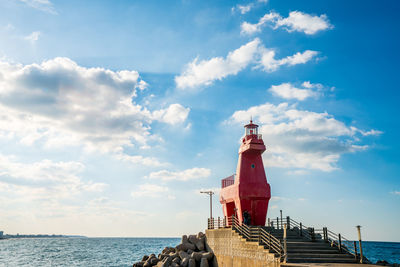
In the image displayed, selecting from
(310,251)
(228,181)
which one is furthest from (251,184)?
(310,251)

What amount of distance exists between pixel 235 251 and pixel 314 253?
5298mm

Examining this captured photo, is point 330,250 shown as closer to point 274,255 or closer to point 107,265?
point 274,255

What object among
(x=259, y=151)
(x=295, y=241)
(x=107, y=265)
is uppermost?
(x=259, y=151)

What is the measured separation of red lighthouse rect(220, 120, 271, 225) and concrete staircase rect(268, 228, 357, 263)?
16.9 ft

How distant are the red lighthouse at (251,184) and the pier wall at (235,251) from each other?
247 centimetres

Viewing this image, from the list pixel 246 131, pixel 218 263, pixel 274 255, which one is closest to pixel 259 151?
pixel 246 131

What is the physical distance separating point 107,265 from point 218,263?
31.1 m

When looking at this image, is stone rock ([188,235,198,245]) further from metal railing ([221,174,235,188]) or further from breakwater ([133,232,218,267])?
metal railing ([221,174,235,188])

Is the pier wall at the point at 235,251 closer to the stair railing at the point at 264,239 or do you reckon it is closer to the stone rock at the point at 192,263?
the stair railing at the point at 264,239

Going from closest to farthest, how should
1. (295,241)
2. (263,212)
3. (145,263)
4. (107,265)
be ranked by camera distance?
(295,241), (263,212), (145,263), (107,265)

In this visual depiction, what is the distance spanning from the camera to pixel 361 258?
1794 cm

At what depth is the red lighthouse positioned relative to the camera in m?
26.5

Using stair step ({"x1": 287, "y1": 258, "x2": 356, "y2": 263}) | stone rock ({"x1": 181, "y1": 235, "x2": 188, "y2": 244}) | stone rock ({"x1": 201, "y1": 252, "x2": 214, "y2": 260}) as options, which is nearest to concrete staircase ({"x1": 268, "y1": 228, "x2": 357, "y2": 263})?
stair step ({"x1": 287, "y1": 258, "x2": 356, "y2": 263})

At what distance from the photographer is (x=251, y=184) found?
26.7 m
